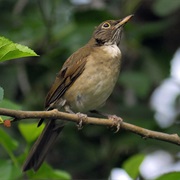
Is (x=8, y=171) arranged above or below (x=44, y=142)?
above

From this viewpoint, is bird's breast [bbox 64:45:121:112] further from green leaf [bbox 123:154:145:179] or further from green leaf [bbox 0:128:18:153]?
green leaf [bbox 0:128:18:153]

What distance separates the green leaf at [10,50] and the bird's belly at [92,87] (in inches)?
73.2

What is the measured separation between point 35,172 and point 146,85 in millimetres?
2260

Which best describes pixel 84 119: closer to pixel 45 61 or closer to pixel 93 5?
pixel 45 61

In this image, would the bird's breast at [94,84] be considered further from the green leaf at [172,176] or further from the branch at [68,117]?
the green leaf at [172,176]

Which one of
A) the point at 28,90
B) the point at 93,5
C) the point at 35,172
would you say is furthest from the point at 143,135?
the point at 93,5

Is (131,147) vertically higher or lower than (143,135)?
lower

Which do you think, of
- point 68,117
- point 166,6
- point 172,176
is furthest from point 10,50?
point 166,6

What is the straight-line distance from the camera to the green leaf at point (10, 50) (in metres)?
3.32

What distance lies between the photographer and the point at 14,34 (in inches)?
252

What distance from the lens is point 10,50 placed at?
3.35m

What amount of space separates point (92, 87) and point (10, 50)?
1.93 meters

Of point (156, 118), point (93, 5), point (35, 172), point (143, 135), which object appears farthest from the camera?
point (93, 5)

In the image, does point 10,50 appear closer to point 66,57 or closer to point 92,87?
point 92,87
